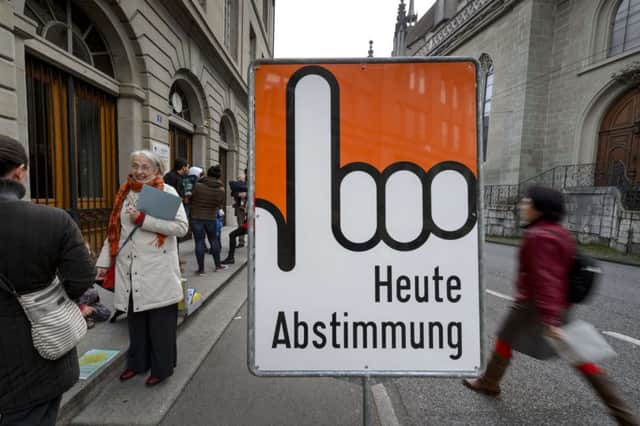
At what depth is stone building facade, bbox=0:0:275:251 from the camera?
4.48m

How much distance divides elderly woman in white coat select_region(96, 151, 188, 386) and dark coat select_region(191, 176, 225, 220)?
3.10 meters

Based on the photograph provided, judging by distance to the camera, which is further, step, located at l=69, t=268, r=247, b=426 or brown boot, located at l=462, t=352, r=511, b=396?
brown boot, located at l=462, t=352, r=511, b=396

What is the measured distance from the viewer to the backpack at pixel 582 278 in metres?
2.08

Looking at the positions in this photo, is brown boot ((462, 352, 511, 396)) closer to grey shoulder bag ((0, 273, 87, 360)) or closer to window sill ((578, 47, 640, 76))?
grey shoulder bag ((0, 273, 87, 360))

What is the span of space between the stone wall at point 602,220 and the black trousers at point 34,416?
46.3 feet

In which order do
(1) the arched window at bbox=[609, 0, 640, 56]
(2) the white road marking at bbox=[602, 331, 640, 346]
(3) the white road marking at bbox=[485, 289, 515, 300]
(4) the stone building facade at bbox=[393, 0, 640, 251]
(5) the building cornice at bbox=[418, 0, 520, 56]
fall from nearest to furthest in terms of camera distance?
(2) the white road marking at bbox=[602, 331, 640, 346] < (3) the white road marking at bbox=[485, 289, 515, 300] < (4) the stone building facade at bbox=[393, 0, 640, 251] < (1) the arched window at bbox=[609, 0, 640, 56] < (5) the building cornice at bbox=[418, 0, 520, 56]

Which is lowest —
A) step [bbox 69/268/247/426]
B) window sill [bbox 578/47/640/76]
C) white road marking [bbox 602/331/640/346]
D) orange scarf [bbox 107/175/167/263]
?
white road marking [bbox 602/331/640/346]

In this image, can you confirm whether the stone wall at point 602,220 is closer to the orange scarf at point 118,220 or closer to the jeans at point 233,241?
the jeans at point 233,241

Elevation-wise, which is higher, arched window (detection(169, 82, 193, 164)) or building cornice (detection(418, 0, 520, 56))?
building cornice (detection(418, 0, 520, 56))

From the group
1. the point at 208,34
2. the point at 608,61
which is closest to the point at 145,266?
the point at 208,34

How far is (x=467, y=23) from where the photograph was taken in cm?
2164

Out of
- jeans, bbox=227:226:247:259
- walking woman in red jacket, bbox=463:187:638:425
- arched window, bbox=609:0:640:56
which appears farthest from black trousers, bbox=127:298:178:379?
arched window, bbox=609:0:640:56

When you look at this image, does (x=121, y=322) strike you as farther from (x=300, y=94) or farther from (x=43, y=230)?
(x=300, y=94)

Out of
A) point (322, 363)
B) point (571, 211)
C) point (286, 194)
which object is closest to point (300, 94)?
point (286, 194)
